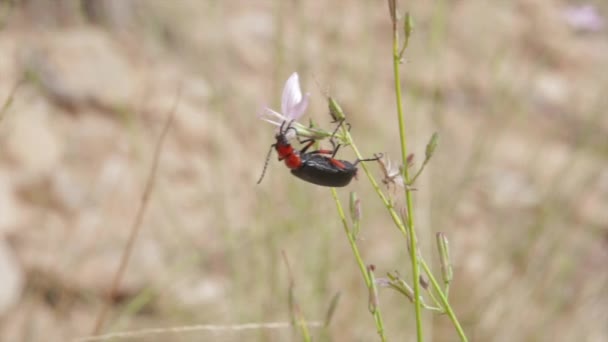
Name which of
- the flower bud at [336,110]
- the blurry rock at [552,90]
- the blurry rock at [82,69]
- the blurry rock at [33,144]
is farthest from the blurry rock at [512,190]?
the flower bud at [336,110]

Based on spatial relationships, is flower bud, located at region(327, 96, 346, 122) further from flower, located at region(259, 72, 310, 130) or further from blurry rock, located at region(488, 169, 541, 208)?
blurry rock, located at region(488, 169, 541, 208)

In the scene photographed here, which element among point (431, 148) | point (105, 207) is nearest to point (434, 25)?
point (431, 148)

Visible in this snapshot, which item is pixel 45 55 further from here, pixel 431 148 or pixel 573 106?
pixel 431 148

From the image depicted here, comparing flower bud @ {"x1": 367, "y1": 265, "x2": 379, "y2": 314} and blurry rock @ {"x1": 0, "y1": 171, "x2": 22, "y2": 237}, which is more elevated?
flower bud @ {"x1": 367, "y1": 265, "x2": 379, "y2": 314}

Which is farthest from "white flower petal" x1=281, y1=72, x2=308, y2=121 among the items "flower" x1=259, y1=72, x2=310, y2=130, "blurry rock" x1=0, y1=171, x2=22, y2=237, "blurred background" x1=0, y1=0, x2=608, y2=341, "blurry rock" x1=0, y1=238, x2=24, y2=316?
"blurry rock" x1=0, y1=171, x2=22, y2=237

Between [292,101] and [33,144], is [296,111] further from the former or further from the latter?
[33,144]

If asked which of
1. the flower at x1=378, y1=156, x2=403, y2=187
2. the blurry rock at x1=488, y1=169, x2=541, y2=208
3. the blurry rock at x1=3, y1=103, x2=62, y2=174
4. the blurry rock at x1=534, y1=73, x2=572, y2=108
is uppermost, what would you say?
the blurry rock at x1=534, y1=73, x2=572, y2=108

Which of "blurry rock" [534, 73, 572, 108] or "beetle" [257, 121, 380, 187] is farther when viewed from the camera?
"blurry rock" [534, 73, 572, 108]

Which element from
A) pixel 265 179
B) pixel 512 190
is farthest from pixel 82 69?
pixel 512 190
